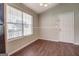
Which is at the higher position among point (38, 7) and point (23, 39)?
point (38, 7)

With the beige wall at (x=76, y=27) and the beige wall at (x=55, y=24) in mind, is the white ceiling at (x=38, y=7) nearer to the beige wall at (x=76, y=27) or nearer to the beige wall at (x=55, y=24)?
the beige wall at (x=55, y=24)

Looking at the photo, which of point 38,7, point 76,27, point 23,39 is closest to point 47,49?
point 23,39

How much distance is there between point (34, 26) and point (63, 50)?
Result: 82cm

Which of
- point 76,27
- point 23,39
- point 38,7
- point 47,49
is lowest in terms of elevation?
point 47,49

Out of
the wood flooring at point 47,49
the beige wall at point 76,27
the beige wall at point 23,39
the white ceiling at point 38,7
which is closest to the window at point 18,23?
the beige wall at point 23,39

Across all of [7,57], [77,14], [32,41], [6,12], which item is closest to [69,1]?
[77,14]

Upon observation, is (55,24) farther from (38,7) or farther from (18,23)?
(18,23)

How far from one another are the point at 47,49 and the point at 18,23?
84 cm

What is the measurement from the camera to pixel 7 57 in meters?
2.11

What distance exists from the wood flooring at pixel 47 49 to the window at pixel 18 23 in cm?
33

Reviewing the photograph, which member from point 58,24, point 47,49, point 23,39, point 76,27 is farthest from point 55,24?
point 23,39

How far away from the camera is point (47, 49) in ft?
7.43

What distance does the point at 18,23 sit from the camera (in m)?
2.21

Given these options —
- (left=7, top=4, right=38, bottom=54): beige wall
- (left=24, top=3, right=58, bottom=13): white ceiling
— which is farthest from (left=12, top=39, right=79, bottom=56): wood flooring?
(left=24, top=3, right=58, bottom=13): white ceiling
